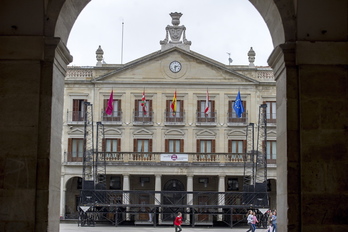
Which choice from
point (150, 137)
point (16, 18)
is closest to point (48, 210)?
point (16, 18)

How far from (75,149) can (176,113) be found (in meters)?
7.60

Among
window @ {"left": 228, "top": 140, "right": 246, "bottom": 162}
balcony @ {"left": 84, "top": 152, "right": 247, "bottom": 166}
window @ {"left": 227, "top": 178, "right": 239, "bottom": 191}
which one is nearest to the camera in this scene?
balcony @ {"left": 84, "top": 152, "right": 247, "bottom": 166}

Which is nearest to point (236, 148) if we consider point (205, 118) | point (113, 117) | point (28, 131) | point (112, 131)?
point (205, 118)

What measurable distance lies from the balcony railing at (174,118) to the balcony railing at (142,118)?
1.07 metres

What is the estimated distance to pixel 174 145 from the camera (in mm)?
44281

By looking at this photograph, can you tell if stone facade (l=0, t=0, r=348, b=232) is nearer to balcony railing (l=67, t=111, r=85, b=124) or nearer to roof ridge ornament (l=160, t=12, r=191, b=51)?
balcony railing (l=67, t=111, r=85, b=124)

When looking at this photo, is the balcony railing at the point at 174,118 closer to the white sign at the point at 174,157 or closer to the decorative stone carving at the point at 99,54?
the white sign at the point at 174,157

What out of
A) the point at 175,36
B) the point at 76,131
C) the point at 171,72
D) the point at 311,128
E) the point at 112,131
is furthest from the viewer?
the point at 175,36

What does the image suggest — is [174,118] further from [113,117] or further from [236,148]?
[236,148]

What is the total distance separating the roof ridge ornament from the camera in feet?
151

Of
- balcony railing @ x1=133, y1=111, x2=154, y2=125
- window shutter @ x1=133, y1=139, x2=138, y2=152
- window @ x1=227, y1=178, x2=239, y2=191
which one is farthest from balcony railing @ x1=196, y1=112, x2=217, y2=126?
window shutter @ x1=133, y1=139, x2=138, y2=152

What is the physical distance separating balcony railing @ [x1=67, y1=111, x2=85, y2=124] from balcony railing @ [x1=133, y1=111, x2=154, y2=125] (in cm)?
376

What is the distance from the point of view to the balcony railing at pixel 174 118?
44438 millimetres

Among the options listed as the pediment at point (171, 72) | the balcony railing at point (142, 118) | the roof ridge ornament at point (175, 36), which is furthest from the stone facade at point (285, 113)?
the roof ridge ornament at point (175, 36)
